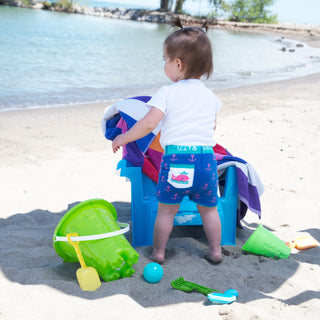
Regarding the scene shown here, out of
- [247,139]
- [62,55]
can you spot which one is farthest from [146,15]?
[247,139]

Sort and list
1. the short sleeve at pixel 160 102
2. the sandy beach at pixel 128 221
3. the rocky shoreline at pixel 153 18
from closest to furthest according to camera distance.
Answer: the sandy beach at pixel 128 221
the short sleeve at pixel 160 102
the rocky shoreline at pixel 153 18

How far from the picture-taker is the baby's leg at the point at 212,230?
2455 millimetres

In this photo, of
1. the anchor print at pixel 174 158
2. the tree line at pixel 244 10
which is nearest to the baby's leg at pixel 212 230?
the anchor print at pixel 174 158

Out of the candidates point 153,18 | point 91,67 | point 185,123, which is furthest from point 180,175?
point 153,18

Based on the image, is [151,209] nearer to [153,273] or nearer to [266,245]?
[153,273]

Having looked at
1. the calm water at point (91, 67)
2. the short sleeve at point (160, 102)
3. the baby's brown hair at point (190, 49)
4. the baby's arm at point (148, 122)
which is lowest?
the calm water at point (91, 67)

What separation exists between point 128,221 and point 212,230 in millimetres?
800

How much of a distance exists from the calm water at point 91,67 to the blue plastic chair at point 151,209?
534 centimetres

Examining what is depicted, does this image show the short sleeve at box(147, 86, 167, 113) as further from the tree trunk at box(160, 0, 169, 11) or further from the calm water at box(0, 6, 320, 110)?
the tree trunk at box(160, 0, 169, 11)

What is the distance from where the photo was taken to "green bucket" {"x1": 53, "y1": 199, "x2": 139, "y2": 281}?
6.90 ft

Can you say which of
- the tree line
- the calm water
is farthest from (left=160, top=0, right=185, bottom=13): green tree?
the calm water

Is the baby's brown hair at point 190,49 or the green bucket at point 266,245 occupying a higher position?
the baby's brown hair at point 190,49

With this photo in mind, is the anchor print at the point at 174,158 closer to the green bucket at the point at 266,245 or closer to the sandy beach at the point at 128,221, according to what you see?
the sandy beach at the point at 128,221

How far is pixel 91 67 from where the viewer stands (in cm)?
1190
